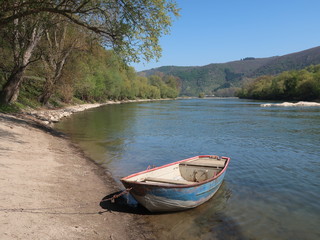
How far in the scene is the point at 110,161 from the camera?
15.2 meters

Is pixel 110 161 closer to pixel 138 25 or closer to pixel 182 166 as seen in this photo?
pixel 182 166

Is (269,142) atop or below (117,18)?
below

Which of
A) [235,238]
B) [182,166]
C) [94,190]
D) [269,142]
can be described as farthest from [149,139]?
[235,238]

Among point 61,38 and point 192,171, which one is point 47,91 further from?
point 192,171

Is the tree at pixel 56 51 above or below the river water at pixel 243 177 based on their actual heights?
above

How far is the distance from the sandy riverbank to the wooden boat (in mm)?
795

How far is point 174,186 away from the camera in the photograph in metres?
8.41

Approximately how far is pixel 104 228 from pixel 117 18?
12.9 metres

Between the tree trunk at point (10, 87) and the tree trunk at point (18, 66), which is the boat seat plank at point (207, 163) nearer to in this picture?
the tree trunk at point (18, 66)

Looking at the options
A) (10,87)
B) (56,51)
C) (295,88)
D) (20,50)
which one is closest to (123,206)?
(10,87)

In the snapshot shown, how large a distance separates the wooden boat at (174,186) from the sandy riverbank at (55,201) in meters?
0.79

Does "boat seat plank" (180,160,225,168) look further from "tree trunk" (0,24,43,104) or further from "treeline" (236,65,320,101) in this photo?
"treeline" (236,65,320,101)

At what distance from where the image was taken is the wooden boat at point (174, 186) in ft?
27.4

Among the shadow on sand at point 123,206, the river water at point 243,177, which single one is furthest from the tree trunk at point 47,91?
the shadow on sand at point 123,206
